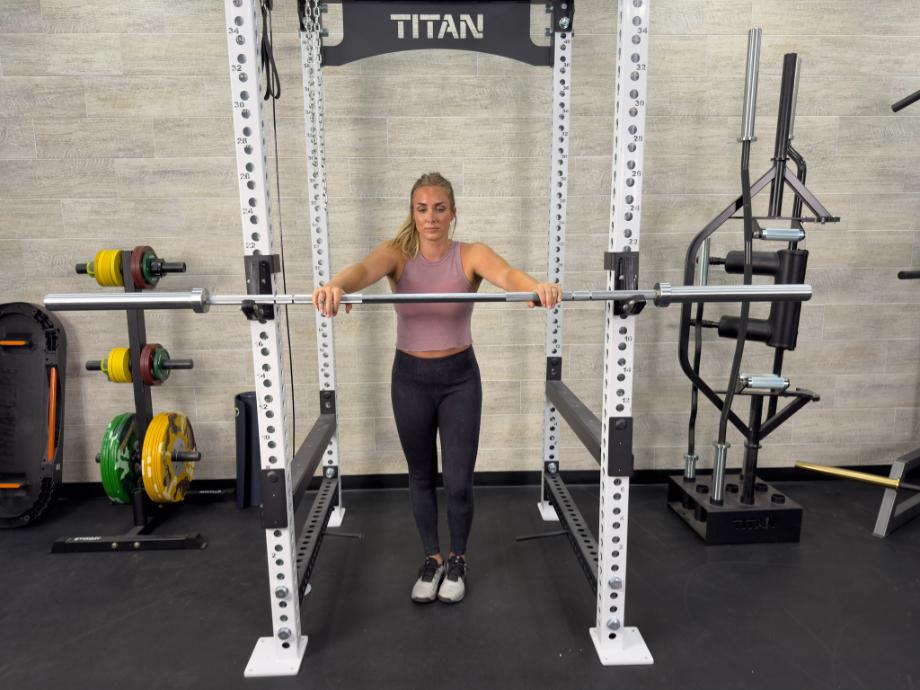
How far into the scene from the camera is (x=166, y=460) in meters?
2.67

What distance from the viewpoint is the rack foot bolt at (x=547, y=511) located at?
2843 millimetres

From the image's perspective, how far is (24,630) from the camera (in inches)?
81.7

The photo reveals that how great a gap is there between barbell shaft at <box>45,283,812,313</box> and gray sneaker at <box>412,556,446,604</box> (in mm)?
1120

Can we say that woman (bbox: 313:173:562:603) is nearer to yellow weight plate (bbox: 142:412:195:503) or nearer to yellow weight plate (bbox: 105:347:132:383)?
yellow weight plate (bbox: 142:412:195:503)

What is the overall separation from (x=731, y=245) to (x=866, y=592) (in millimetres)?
1617

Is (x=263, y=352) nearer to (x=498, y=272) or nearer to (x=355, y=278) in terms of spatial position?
(x=355, y=278)

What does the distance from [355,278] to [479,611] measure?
1265 mm

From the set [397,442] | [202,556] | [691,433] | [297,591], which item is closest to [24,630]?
[202,556]

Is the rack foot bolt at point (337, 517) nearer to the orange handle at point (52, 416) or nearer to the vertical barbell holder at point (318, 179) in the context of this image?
the vertical barbell holder at point (318, 179)

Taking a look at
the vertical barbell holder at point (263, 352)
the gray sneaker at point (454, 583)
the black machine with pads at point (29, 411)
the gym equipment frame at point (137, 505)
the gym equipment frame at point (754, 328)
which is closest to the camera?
the vertical barbell holder at point (263, 352)

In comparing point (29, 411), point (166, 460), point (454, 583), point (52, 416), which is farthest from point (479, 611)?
point (29, 411)

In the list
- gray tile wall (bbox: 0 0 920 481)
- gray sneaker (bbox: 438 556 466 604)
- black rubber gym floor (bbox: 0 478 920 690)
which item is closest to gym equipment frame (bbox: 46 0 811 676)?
black rubber gym floor (bbox: 0 478 920 690)

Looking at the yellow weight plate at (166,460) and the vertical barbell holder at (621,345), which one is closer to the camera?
the vertical barbell holder at (621,345)

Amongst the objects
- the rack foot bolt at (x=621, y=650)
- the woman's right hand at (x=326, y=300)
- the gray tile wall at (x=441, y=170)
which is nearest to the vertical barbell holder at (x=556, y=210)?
the gray tile wall at (x=441, y=170)
